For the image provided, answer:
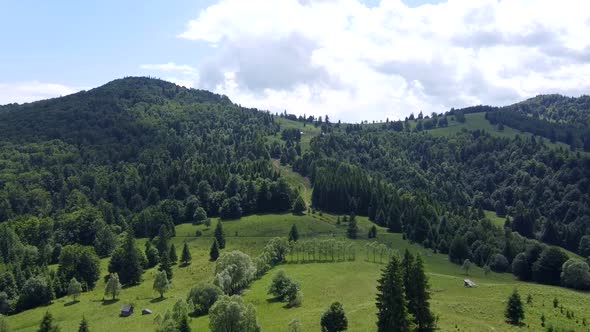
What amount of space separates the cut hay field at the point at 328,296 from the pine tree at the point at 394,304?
9.13 meters

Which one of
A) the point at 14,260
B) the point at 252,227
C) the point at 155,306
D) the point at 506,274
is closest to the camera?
the point at 155,306

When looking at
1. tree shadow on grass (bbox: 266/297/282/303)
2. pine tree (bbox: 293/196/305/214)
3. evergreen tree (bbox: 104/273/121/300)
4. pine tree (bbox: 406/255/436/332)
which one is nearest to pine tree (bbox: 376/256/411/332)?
pine tree (bbox: 406/255/436/332)

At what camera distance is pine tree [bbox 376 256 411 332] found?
62.4 meters

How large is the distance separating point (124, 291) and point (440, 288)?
8468 cm

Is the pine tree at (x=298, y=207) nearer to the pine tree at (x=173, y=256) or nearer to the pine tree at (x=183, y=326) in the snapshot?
the pine tree at (x=173, y=256)

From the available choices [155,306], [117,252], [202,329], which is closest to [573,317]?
[202,329]

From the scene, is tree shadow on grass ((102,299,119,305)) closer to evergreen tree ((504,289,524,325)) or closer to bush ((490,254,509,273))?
evergreen tree ((504,289,524,325))

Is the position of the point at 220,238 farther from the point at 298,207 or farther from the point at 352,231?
the point at 352,231

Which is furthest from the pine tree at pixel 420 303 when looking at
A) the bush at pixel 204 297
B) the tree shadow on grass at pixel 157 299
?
the tree shadow on grass at pixel 157 299

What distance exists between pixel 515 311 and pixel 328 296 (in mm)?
37661

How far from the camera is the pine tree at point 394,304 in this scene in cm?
6238

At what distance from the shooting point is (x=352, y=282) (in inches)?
4274

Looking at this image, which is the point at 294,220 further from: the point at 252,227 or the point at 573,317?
the point at 573,317

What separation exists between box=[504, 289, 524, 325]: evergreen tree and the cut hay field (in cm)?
138
